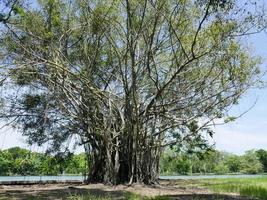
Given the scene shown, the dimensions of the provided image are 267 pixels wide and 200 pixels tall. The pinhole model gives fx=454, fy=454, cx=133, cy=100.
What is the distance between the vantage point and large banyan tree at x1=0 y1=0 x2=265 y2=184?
15086 millimetres

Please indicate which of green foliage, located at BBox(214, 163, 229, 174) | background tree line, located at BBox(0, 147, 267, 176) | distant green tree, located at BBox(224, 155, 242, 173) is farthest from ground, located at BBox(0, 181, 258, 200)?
distant green tree, located at BBox(224, 155, 242, 173)

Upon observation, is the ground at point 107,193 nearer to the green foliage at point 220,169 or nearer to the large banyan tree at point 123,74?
the large banyan tree at point 123,74

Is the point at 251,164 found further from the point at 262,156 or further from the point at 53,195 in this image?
the point at 53,195

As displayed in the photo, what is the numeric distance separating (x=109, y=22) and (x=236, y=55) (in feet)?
16.0

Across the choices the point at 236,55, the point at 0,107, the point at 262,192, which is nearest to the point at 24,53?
the point at 0,107

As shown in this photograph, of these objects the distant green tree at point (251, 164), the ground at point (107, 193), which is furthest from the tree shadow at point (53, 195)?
the distant green tree at point (251, 164)

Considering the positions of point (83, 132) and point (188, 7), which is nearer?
point (188, 7)

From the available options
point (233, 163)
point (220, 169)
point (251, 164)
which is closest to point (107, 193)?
point (220, 169)

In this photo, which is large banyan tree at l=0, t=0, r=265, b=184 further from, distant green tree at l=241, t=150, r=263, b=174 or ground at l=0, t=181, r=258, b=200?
distant green tree at l=241, t=150, r=263, b=174

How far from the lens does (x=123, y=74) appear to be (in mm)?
17109

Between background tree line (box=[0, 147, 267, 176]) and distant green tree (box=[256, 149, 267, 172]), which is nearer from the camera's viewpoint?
background tree line (box=[0, 147, 267, 176])

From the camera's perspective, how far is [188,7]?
1514 centimetres

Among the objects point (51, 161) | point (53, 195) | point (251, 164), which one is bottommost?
point (53, 195)

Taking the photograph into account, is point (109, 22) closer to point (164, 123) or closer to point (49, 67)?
point (49, 67)
